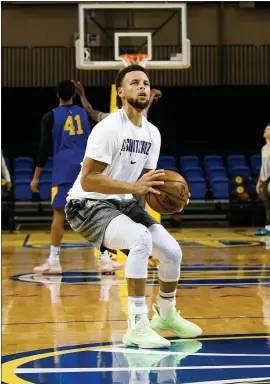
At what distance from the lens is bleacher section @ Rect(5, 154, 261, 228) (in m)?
15.7

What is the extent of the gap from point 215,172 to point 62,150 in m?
9.33

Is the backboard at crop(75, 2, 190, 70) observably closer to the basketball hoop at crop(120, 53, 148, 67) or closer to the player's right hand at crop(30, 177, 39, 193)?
the basketball hoop at crop(120, 53, 148, 67)

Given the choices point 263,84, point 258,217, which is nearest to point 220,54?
point 263,84

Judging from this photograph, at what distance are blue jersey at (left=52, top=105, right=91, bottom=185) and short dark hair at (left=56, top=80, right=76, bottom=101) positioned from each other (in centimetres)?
10

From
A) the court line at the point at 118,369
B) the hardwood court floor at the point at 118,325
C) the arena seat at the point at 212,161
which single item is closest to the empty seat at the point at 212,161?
the arena seat at the point at 212,161

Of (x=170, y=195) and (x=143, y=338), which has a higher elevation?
(x=170, y=195)

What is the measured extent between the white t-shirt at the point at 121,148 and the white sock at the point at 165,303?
0.66 m

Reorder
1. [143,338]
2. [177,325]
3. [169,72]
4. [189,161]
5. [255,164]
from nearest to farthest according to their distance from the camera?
[143,338] < [177,325] < [189,161] < [255,164] < [169,72]

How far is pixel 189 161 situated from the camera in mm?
16859

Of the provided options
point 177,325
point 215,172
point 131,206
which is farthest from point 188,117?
point 177,325

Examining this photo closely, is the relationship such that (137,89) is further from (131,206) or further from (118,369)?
(118,369)

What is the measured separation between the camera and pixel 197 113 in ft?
59.7

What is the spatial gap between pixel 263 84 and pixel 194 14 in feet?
7.95

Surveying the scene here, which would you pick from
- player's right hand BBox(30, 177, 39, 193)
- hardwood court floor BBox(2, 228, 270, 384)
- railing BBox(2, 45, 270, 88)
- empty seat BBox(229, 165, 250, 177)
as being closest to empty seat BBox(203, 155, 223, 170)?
empty seat BBox(229, 165, 250, 177)
